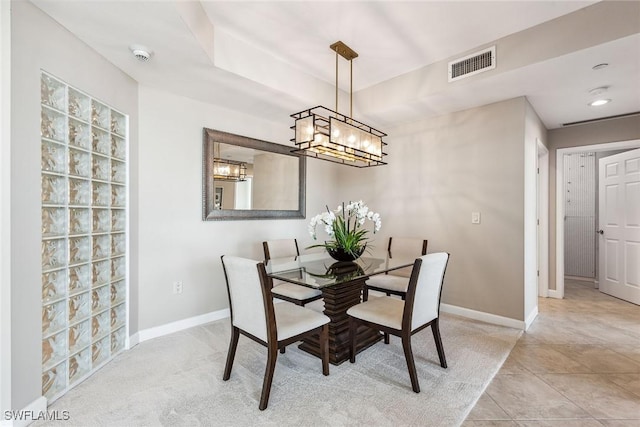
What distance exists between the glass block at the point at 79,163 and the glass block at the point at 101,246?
473 mm

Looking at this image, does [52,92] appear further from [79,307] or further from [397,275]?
[397,275]

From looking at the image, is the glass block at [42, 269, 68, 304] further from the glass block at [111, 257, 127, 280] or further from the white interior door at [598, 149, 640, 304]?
the white interior door at [598, 149, 640, 304]

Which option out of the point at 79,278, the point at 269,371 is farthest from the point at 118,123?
the point at 269,371

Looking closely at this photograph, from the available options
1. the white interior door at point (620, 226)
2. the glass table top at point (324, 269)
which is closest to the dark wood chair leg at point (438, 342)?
the glass table top at point (324, 269)

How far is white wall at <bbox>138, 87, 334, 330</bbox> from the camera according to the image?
2787 millimetres

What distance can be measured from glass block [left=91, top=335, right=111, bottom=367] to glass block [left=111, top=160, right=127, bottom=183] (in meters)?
1.23

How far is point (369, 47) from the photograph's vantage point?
2.71m

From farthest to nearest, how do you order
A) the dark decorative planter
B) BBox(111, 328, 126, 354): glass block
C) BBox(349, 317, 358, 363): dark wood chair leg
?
the dark decorative planter < BBox(111, 328, 126, 354): glass block < BBox(349, 317, 358, 363): dark wood chair leg

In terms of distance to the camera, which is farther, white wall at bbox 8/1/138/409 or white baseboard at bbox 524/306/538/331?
white baseboard at bbox 524/306/538/331

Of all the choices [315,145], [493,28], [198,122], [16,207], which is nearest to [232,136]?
[198,122]

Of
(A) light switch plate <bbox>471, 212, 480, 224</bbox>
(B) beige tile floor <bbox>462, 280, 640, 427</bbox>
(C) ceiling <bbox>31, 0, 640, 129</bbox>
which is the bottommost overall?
(B) beige tile floor <bbox>462, 280, 640, 427</bbox>

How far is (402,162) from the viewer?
13.2ft

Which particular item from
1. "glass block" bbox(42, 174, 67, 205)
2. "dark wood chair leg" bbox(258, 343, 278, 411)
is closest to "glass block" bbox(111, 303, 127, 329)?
"glass block" bbox(42, 174, 67, 205)

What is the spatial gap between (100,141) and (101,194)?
0.40 m
